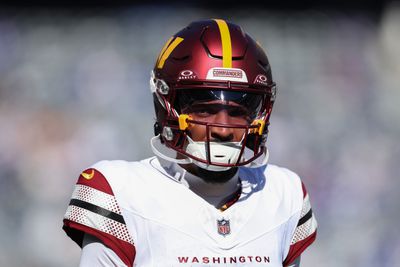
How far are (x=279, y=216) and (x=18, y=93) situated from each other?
8.13 feet

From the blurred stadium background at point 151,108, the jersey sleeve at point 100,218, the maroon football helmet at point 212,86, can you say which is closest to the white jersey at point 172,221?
the jersey sleeve at point 100,218

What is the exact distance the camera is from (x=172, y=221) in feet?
7.11

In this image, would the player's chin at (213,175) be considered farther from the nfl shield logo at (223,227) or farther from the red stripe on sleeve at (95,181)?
the red stripe on sleeve at (95,181)

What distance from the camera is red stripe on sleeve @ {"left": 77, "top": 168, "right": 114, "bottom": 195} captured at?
7.13ft

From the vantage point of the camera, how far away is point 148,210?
217 cm

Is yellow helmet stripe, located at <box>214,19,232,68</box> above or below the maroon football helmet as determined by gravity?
above

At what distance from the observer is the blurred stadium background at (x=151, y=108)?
14.4ft

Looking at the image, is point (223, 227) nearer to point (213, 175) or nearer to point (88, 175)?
point (213, 175)

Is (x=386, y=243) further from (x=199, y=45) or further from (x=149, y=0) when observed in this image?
(x=199, y=45)

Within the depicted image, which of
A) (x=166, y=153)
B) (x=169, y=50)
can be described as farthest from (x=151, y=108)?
(x=169, y=50)

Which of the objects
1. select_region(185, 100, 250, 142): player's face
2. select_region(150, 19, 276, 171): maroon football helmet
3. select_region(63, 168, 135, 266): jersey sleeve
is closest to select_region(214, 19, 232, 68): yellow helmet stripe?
select_region(150, 19, 276, 171): maroon football helmet

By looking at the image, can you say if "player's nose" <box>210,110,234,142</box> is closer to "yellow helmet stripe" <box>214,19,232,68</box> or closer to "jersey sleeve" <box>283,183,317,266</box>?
"yellow helmet stripe" <box>214,19,232,68</box>

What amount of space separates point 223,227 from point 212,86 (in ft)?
1.20

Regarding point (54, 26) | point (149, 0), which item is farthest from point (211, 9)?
point (54, 26)
